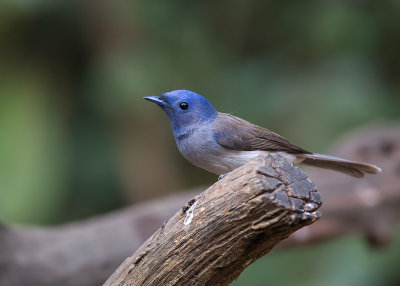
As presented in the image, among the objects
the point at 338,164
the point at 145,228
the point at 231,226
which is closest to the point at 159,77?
the point at 145,228

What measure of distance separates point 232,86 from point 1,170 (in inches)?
114

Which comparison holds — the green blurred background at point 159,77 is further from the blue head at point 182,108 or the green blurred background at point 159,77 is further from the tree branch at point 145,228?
the blue head at point 182,108

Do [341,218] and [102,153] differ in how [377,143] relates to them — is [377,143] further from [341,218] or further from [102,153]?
[102,153]

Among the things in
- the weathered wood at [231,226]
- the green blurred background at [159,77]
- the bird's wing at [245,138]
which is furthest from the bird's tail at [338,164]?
the green blurred background at [159,77]

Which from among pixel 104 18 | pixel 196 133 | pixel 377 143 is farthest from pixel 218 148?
pixel 104 18

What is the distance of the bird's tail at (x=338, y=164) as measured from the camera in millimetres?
3539

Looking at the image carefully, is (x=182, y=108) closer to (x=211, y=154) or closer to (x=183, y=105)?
(x=183, y=105)

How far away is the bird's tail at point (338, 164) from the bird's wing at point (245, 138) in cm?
10

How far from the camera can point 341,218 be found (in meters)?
5.66

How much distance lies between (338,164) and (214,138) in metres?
0.87

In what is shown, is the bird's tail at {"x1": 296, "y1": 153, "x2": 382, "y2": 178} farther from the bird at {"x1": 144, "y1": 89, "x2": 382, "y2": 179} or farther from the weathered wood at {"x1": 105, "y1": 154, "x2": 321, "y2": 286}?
the weathered wood at {"x1": 105, "y1": 154, "x2": 321, "y2": 286}

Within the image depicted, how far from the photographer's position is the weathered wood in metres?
2.15

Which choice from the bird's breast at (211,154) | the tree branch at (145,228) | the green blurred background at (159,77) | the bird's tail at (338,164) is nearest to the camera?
the bird's breast at (211,154)

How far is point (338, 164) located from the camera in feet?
11.9
